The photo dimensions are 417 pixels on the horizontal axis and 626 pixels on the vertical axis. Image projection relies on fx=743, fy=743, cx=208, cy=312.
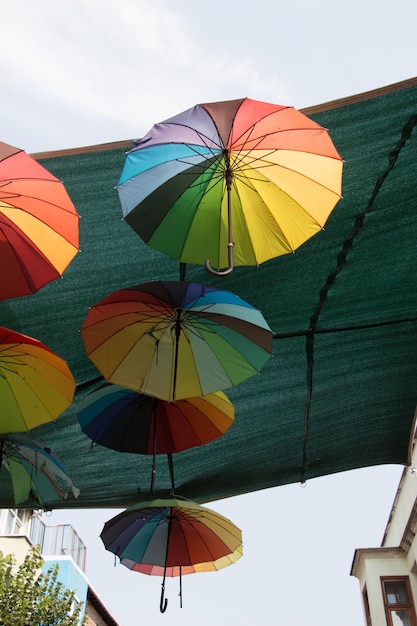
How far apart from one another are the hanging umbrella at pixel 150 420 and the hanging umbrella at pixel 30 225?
68.5 inches

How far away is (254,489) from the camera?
8.77m

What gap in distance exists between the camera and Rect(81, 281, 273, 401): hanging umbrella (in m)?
4.97

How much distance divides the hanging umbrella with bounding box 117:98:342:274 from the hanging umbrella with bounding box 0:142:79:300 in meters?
0.47

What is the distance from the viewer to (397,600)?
19.1 metres

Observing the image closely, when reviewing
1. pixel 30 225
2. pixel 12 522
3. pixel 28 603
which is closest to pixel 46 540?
pixel 12 522

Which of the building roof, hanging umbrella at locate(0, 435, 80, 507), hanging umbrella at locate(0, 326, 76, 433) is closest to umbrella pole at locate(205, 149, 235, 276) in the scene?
hanging umbrella at locate(0, 326, 76, 433)

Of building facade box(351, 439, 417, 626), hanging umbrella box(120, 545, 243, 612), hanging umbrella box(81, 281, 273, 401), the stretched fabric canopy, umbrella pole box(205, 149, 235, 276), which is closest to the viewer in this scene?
umbrella pole box(205, 149, 235, 276)

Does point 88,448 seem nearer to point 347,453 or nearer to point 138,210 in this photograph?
point 347,453

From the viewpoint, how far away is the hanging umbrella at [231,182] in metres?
4.46

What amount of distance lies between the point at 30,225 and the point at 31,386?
141 centimetres

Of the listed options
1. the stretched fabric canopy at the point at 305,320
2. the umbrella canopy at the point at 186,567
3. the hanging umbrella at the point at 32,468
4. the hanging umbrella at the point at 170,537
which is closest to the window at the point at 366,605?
the stretched fabric canopy at the point at 305,320

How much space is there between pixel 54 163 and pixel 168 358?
5.29 ft

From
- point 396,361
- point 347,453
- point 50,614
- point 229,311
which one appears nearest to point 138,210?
point 229,311

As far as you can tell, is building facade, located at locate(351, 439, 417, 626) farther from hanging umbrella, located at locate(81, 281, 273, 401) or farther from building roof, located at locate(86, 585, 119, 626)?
building roof, located at locate(86, 585, 119, 626)
